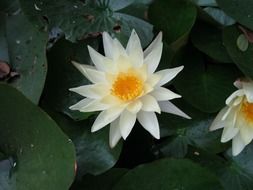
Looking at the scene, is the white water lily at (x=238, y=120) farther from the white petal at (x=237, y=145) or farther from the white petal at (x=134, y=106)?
the white petal at (x=134, y=106)

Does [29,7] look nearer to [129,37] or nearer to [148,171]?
[129,37]

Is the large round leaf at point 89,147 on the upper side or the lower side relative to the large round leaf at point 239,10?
lower

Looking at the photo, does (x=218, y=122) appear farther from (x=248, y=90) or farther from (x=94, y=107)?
(x=94, y=107)

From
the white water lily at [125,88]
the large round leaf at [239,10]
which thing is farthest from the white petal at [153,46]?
the large round leaf at [239,10]

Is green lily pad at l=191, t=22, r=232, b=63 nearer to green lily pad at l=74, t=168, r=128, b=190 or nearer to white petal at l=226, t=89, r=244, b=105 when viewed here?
white petal at l=226, t=89, r=244, b=105

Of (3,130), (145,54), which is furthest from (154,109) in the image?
(3,130)

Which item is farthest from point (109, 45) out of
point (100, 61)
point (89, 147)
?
point (89, 147)
